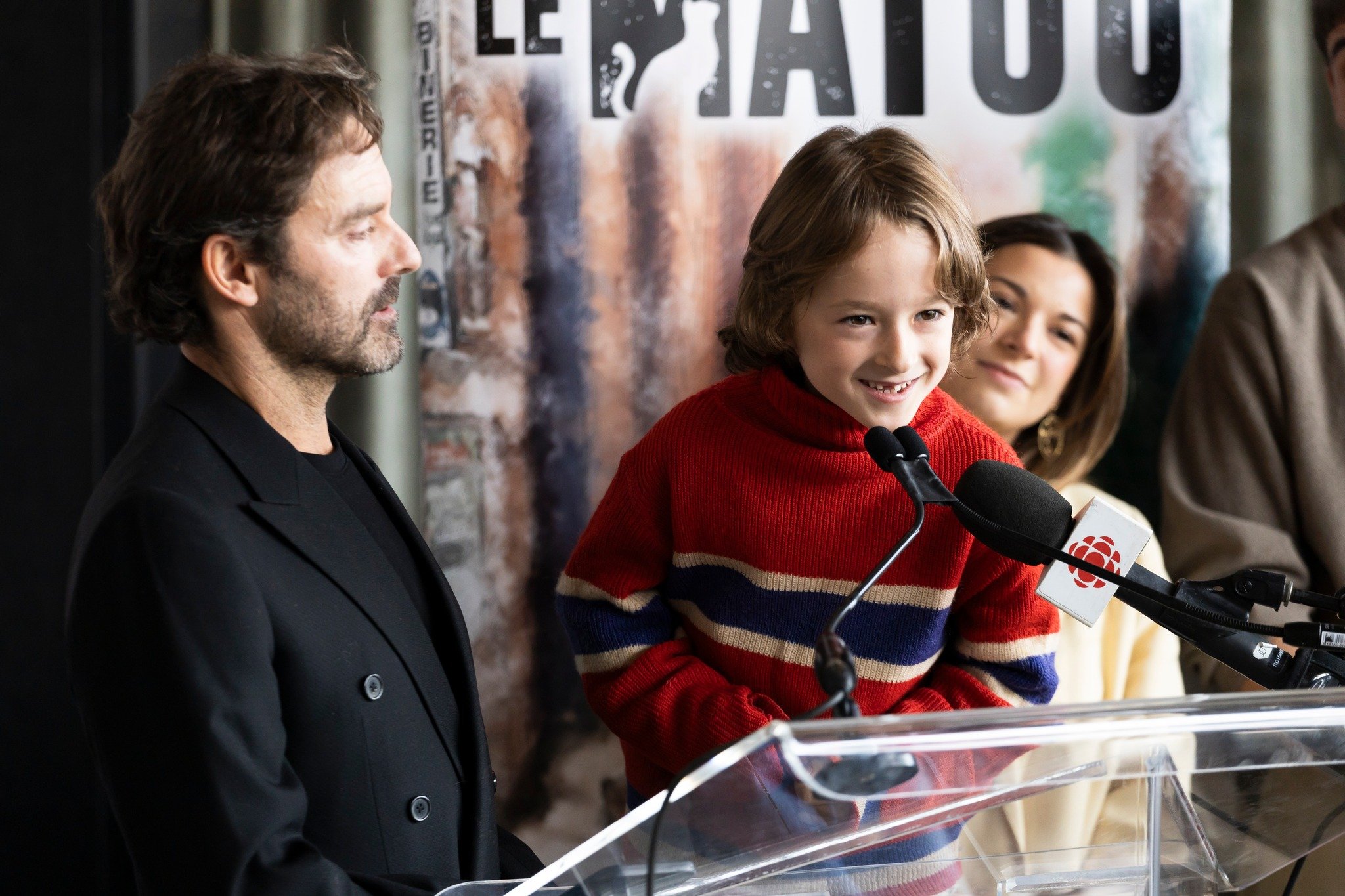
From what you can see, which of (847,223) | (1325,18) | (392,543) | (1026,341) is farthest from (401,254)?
(1325,18)

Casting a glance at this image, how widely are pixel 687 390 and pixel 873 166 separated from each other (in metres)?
0.73

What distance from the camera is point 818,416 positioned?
1277 mm

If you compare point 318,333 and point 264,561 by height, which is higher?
point 318,333

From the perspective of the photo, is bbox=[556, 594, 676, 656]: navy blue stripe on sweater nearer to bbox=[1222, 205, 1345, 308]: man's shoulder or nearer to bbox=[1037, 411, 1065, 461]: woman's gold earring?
bbox=[1037, 411, 1065, 461]: woman's gold earring

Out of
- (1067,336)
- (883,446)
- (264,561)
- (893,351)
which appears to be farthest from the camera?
(1067,336)

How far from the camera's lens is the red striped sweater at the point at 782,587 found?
1.25 m

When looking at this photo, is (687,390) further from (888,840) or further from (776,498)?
(888,840)

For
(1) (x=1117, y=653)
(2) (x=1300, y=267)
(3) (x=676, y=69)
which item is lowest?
(1) (x=1117, y=653)

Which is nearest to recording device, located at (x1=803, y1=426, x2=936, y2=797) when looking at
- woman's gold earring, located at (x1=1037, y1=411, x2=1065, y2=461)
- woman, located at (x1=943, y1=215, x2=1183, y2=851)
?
woman, located at (x1=943, y1=215, x2=1183, y2=851)

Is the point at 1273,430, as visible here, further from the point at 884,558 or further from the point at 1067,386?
the point at 884,558

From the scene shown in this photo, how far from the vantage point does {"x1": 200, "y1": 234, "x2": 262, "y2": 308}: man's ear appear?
1146 mm

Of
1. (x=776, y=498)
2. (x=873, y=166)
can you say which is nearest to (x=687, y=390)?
(x=776, y=498)

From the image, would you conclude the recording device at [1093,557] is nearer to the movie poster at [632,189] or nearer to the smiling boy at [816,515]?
the smiling boy at [816,515]

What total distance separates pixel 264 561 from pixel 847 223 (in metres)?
0.66
